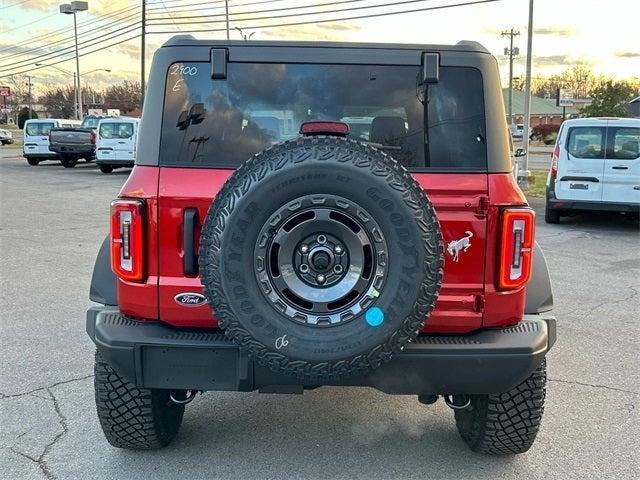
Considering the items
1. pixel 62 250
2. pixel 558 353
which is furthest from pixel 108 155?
pixel 558 353

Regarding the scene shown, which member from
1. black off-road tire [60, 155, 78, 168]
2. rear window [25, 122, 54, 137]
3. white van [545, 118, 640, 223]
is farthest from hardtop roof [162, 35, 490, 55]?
rear window [25, 122, 54, 137]

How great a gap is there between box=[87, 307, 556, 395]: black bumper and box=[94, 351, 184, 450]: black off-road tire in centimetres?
34

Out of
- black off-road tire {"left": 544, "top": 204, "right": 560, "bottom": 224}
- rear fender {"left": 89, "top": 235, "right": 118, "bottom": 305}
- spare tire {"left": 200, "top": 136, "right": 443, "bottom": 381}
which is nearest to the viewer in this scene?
spare tire {"left": 200, "top": 136, "right": 443, "bottom": 381}

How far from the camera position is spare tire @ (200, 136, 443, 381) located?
2363 millimetres

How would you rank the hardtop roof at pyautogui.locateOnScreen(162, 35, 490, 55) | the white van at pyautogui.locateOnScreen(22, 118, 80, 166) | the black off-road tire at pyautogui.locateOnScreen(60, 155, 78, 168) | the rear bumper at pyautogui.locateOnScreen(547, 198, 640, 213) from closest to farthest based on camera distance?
the hardtop roof at pyautogui.locateOnScreen(162, 35, 490, 55)
the rear bumper at pyautogui.locateOnScreen(547, 198, 640, 213)
the black off-road tire at pyautogui.locateOnScreen(60, 155, 78, 168)
the white van at pyautogui.locateOnScreen(22, 118, 80, 166)

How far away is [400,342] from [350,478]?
0.98 metres

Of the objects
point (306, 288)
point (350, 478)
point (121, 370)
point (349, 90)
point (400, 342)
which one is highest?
point (349, 90)

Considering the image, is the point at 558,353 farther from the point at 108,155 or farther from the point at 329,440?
the point at 108,155

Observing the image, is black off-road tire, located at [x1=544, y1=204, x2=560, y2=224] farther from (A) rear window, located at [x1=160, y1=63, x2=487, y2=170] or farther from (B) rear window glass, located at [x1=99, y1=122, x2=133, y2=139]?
(B) rear window glass, located at [x1=99, y1=122, x2=133, y2=139]

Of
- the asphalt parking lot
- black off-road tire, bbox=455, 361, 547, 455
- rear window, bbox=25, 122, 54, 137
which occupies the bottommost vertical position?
the asphalt parking lot

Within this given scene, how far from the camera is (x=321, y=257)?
95.0 inches

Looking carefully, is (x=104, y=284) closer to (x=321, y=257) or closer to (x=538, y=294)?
(x=321, y=257)

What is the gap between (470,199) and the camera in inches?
106

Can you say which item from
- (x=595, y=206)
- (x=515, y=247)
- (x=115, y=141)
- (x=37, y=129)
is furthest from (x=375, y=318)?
(x=37, y=129)
